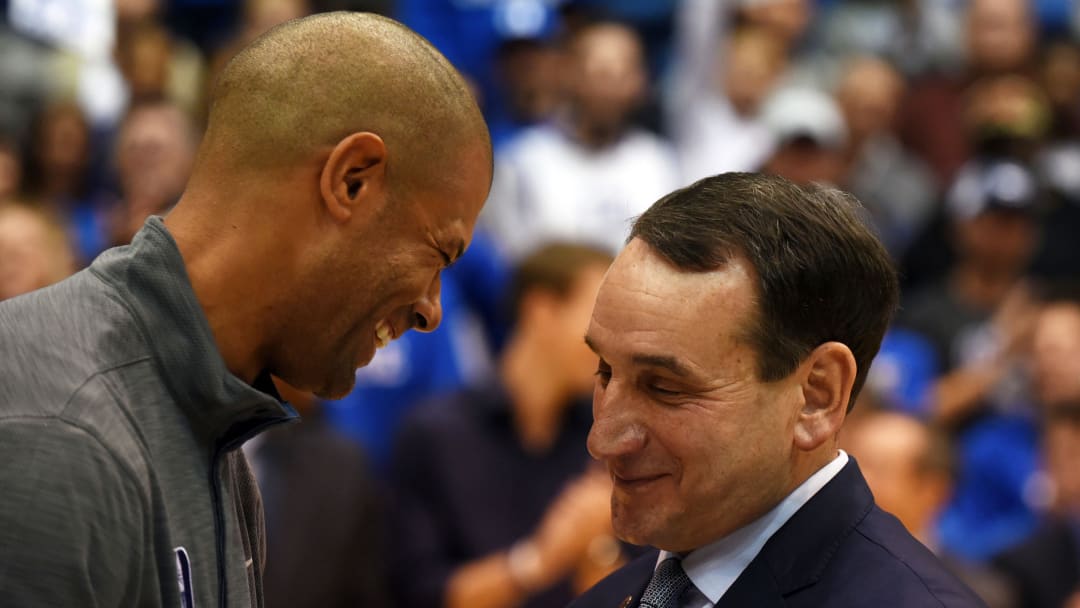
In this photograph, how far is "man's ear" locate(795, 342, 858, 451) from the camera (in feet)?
7.57

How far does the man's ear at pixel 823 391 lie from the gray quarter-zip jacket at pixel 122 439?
778mm

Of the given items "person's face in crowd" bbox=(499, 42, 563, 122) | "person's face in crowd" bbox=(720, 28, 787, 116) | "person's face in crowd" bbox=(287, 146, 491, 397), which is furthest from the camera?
"person's face in crowd" bbox=(720, 28, 787, 116)

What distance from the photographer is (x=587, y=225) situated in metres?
7.05

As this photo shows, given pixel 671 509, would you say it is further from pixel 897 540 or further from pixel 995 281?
pixel 995 281

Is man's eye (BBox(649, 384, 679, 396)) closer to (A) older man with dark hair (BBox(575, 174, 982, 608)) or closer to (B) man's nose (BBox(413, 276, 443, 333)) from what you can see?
(A) older man with dark hair (BBox(575, 174, 982, 608))

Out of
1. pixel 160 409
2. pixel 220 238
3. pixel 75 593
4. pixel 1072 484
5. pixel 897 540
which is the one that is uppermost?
pixel 220 238

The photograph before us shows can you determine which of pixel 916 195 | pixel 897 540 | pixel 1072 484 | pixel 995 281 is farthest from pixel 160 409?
pixel 916 195

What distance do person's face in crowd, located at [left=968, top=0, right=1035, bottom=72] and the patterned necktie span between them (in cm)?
653

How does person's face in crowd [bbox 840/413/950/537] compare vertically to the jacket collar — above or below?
below

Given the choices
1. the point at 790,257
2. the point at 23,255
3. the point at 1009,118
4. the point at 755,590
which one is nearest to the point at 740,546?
the point at 755,590

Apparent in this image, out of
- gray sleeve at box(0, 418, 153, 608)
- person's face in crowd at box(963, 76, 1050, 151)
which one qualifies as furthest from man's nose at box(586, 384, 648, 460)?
person's face in crowd at box(963, 76, 1050, 151)

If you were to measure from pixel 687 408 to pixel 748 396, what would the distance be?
0.30ft

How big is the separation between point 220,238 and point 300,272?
0.41 ft

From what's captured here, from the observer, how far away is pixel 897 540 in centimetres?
232
